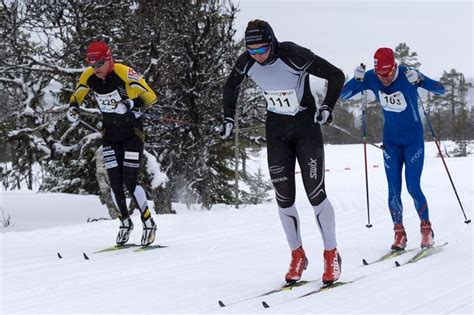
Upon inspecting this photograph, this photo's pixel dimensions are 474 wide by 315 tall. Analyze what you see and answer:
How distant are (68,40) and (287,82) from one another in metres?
12.2

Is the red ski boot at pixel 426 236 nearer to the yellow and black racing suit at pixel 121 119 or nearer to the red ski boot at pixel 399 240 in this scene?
the red ski boot at pixel 399 240

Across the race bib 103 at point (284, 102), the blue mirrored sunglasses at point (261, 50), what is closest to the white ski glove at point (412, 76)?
the race bib 103 at point (284, 102)

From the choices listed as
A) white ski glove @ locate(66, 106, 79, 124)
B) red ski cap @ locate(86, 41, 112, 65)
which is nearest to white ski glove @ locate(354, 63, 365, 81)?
red ski cap @ locate(86, 41, 112, 65)

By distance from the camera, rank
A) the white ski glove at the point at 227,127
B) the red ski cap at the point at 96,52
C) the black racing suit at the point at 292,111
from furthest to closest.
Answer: the red ski cap at the point at 96,52
the white ski glove at the point at 227,127
the black racing suit at the point at 292,111

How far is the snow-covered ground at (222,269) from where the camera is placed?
385 centimetres

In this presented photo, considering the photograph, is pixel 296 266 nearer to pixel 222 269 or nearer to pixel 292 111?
pixel 222 269

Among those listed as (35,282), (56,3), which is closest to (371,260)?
(35,282)

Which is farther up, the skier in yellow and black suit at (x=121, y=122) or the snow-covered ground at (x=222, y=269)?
the skier in yellow and black suit at (x=121, y=122)

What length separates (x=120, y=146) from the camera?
6.74 metres

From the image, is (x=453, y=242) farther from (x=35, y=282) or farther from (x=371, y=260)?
(x=35, y=282)

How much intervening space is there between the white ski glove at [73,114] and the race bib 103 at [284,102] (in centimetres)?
313

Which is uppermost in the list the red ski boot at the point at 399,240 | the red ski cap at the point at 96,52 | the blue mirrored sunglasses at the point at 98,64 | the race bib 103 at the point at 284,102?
the red ski cap at the point at 96,52

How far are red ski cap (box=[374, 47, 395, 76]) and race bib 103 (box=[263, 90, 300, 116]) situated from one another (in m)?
1.77

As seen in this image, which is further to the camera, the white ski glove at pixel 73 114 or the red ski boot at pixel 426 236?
the white ski glove at pixel 73 114
